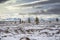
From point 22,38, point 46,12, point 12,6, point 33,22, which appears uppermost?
point 12,6

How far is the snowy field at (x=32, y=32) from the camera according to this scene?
2350 mm

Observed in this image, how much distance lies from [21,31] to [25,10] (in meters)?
0.42

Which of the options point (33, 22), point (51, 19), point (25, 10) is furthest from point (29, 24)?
point (51, 19)

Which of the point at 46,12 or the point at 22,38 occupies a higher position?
the point at 46,12

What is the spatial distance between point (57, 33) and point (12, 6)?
1032mm

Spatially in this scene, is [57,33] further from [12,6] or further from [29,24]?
[12,6]

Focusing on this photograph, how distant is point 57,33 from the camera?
2.35 metres

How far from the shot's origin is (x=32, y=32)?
7.77 ft

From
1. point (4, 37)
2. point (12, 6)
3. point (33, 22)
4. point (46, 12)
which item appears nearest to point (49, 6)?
point (46, 12)

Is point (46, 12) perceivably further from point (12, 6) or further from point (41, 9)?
point (12, 6)

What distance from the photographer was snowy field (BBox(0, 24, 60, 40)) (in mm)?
2350

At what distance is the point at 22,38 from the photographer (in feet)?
7.88

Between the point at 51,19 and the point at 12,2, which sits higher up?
the point at 12,2

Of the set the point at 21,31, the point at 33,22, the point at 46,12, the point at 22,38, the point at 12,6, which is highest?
the point at 12,6
